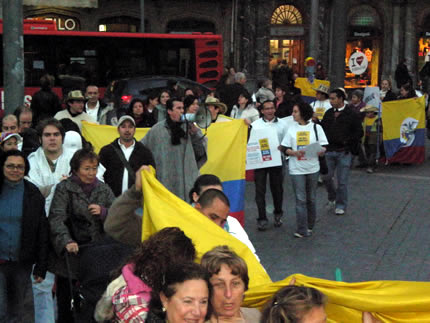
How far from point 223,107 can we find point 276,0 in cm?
2309

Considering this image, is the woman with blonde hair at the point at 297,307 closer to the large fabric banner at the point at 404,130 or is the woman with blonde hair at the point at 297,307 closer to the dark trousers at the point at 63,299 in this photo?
the dark trousers at the point at 63,299

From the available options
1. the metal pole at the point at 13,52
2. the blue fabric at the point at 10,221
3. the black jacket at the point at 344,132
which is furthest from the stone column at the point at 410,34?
the blue fabric at the point at 10,221

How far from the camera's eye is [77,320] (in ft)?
18.2

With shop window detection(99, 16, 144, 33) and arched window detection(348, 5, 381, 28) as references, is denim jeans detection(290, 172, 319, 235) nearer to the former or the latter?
shop window detection(99, 16, 144, 33)

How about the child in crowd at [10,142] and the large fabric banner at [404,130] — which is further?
the large fabric banner at [404,130]

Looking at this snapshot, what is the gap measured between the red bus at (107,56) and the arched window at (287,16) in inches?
394

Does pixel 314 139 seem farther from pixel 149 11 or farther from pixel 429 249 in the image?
pixel 149 11

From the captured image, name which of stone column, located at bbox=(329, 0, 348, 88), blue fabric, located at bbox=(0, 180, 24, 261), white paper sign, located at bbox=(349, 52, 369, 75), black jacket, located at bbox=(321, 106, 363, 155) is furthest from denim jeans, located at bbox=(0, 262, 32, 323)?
stone column, located at bbox=(329, 0, 348, 88)

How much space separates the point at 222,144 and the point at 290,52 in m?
25.0

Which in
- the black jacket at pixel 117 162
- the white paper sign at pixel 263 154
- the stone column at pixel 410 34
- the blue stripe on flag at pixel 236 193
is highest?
the stone column at pixel 410 34

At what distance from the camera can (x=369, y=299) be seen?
3895 mm

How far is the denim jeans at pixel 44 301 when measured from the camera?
20.3 ft

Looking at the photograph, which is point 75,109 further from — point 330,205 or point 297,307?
point 297,307

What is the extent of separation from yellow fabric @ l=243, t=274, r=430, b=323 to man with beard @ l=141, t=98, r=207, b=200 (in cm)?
383
